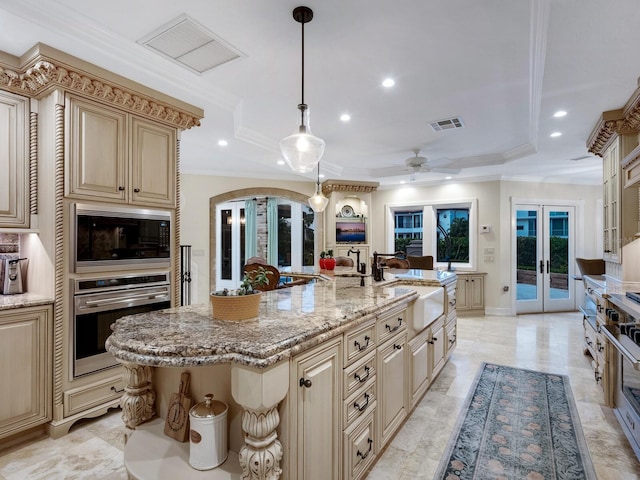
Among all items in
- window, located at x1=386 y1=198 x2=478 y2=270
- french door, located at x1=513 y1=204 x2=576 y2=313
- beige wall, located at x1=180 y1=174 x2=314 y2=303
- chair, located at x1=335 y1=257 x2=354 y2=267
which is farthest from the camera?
window, located at x1=386 y1=198 x2=478 y2=270

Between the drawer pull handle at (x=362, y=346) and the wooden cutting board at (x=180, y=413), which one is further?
the drawer pull handle at (x=362, y=346)

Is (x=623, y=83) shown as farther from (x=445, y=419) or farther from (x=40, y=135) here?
(x=40, y=135)

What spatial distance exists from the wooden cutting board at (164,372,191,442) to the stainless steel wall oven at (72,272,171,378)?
1.41 metres

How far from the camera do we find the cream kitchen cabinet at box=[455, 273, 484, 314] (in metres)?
6.39

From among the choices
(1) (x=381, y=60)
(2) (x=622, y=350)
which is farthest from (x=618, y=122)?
(1) (x=381, y=60)

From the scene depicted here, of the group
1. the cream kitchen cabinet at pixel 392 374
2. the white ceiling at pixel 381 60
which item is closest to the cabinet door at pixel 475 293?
the white ceiling at pixel 381 60

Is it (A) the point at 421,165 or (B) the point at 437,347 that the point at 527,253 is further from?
(B) the point at 437,347

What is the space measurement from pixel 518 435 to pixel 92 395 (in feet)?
10.3

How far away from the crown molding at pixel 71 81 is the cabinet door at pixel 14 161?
12 cm

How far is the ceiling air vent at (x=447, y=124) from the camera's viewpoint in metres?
3.88

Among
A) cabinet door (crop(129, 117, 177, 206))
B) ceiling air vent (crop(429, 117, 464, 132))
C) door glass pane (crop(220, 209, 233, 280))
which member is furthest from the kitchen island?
door glass pane (crop(220, 209, 233, 280))

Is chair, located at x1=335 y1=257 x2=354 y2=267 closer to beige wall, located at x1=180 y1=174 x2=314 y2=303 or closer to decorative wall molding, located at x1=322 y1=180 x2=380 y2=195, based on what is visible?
decorative wall molding, located at x1=322 y1=180 x2=380 y2=195

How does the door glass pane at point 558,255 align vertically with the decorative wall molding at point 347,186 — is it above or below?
below

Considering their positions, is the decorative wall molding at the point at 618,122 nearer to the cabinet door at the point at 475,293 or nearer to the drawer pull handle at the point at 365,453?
the cabinet door at the point at 475,293
